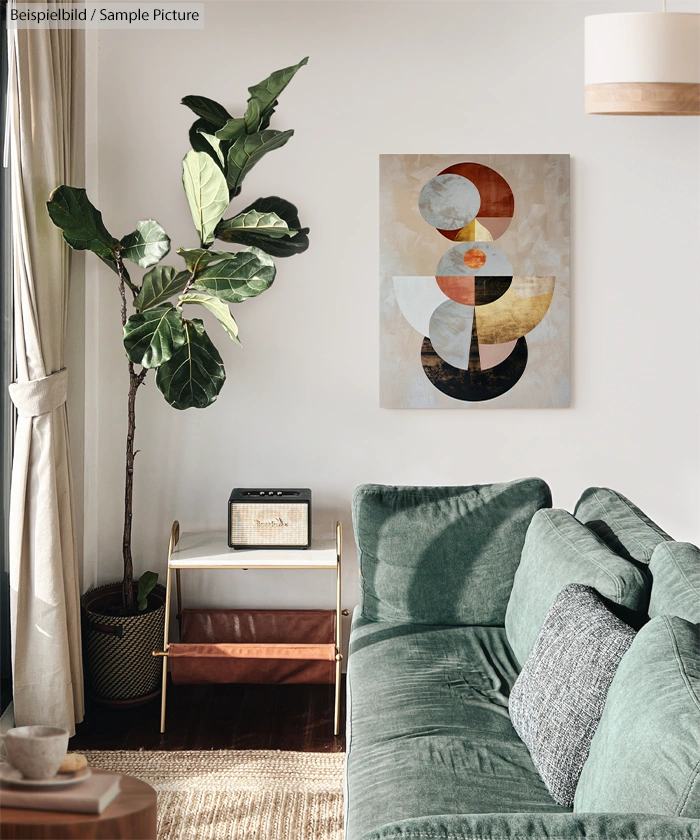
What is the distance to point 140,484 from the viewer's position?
339 cm

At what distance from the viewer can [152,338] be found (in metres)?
2.73

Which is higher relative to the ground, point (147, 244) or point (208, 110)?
point (208, 110)

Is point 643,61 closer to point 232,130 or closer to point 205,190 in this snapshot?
point 232,130

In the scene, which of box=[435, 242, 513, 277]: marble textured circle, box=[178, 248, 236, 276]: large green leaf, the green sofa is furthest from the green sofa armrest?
box=[435, 242, 513, 277]: marble textured circle

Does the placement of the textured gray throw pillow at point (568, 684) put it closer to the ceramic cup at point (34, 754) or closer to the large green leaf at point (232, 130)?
the ceramic cup at point (34, 754)

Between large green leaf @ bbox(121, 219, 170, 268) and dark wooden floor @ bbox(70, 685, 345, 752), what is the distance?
1672 mm

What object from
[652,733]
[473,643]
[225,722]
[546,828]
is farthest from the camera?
[225,722]

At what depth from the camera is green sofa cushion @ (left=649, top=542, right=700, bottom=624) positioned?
170cm

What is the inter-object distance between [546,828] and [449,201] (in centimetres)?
266

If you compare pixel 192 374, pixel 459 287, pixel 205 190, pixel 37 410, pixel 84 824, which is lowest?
pixel 84 824

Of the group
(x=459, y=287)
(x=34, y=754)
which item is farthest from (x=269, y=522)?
(x=34, y=754)

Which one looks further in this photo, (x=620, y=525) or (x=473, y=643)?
(x=473, y=643)

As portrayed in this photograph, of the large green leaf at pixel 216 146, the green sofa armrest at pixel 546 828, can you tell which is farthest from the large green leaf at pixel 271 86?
the green sofa armrest at pixel 546 828

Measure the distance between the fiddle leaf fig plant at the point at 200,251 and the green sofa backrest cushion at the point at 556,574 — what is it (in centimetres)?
119
